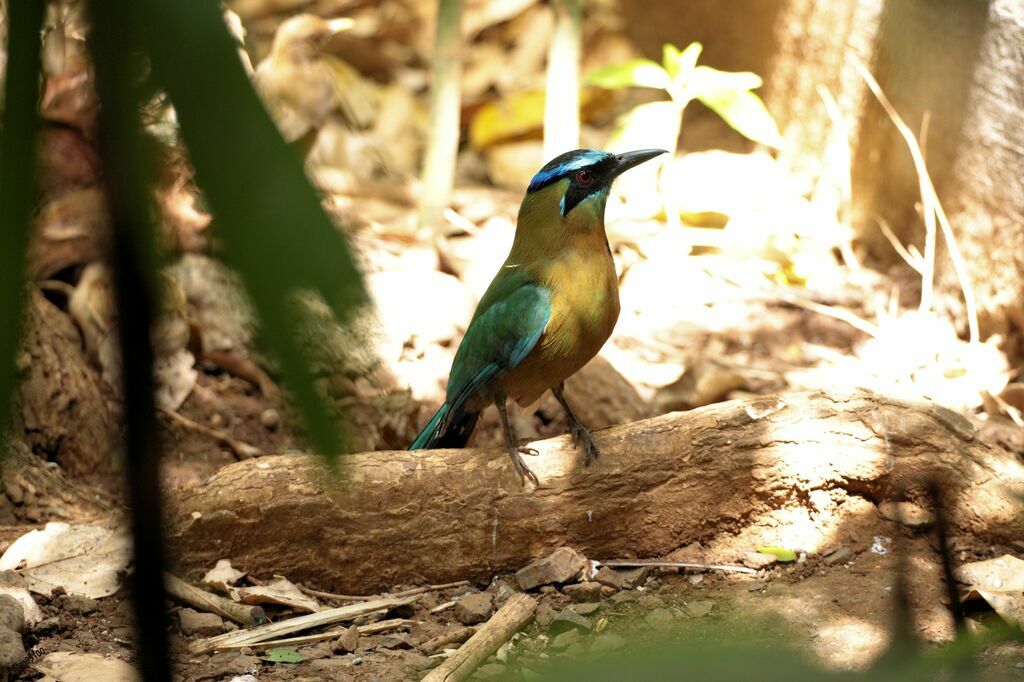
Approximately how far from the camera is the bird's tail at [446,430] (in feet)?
11.9

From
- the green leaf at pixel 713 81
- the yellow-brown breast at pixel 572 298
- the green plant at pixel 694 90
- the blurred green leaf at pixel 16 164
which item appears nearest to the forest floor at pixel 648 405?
the blurred green leaf at pixel 16 164

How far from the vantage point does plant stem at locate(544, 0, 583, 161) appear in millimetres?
5547

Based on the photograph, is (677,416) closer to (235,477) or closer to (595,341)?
(595,341)

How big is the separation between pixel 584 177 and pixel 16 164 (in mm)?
2944

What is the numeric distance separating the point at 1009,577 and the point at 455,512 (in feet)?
4.97

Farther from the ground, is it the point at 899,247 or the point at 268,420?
the point at 899,247

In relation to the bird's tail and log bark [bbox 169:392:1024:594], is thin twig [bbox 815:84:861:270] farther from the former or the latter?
the bird's tail

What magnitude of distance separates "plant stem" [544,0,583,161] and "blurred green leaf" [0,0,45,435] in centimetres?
508

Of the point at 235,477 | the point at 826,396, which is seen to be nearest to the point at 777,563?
the point at 826,396

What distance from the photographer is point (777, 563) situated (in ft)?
10.7

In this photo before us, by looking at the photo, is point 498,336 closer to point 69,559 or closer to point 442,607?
point 442,607

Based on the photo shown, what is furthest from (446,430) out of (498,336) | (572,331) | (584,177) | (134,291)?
(134,291)

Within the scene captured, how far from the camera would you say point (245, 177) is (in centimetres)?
56

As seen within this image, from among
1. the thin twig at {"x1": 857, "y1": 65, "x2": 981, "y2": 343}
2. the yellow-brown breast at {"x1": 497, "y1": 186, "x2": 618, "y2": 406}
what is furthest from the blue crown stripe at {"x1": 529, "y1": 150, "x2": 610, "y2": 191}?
the thin twig at {"x1": 857, "y1": 65, "x2": 981, "y2": 343}
